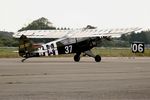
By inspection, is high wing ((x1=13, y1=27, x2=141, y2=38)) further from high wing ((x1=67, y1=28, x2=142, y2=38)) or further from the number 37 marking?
the number 37 marking

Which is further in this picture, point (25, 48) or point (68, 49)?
Answer: point (68, 49)

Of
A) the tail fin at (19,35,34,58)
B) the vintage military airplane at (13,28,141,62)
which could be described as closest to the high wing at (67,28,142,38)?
the vintage military airplane at (13,28,141,62)

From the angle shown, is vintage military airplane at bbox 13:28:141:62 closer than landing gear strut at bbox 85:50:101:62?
Yes

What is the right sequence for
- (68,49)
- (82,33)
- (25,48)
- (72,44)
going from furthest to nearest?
(82,33), (72,44), (68,49), (25,48)

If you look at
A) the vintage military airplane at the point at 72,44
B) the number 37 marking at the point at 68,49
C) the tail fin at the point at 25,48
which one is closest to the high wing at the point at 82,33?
the vintage military airplane at the point at 72,44

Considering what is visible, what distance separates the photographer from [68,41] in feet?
154

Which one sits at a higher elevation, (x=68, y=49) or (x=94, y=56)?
(x=68, y=49)

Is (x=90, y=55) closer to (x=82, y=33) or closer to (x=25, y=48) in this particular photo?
(x=82, y=33)

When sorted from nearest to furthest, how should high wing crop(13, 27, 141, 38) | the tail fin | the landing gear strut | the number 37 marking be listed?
the tail fin, the landing gear strut, the number 37 marking, high wing crop(13, 27, 141, 38)

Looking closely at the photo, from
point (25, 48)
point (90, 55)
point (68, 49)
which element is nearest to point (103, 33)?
point (90, 55)

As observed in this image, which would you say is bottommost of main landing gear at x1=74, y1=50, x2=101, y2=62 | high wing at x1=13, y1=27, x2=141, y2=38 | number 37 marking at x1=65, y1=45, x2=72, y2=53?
main landing gear at x1=74, y1=50, x2=101, y2=62

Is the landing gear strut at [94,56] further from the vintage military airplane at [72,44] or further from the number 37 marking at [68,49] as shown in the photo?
the number 37 marking at [68,49]

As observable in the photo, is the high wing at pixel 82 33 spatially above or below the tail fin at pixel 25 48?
above

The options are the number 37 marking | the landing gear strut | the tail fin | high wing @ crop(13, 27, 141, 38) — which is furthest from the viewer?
high wing @ crop(13, 27, 141, 38)
